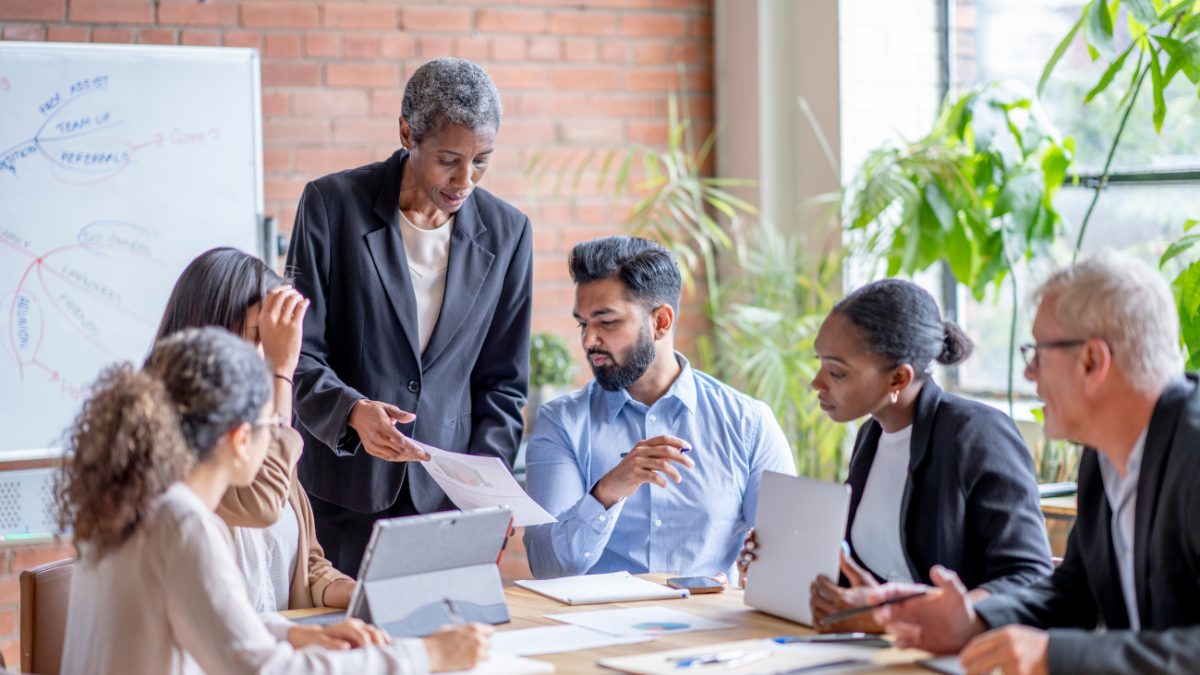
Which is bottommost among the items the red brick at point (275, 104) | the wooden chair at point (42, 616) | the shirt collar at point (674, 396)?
the wooden chair at point (42, 616)

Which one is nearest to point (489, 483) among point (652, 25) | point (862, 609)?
point (862, 609)

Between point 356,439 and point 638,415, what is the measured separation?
59cm

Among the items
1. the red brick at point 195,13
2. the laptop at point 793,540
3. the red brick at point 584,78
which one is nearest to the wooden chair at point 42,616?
the laptop at point 793,540

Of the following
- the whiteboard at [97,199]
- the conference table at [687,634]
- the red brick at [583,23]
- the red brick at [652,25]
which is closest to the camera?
the conference table at [687,634]

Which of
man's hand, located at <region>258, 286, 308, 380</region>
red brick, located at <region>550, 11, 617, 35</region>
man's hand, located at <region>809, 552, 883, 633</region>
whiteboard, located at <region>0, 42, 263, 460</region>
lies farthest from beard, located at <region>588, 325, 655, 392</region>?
red brick, located at <region>550, 11, 617, 35</region>

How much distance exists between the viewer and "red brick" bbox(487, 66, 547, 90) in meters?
4.71

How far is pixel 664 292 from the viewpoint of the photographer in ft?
9.56

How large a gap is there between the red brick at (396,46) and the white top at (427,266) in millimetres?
1738

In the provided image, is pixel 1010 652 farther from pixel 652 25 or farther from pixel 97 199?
pixel 652 25

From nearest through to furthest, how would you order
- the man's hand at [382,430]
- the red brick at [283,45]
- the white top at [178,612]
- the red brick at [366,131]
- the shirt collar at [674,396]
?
the white top at [178,612], the man's hand at [382,430], the shirt collar at [674,396], the red brick at [283,45], the red brick at [366,131]

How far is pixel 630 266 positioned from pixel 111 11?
2147mm

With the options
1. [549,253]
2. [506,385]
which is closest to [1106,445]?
[506,385]

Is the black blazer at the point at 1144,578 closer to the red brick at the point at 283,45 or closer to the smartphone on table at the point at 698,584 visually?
the smartphone on table at the point at 698,584

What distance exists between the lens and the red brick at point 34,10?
13.1ft
